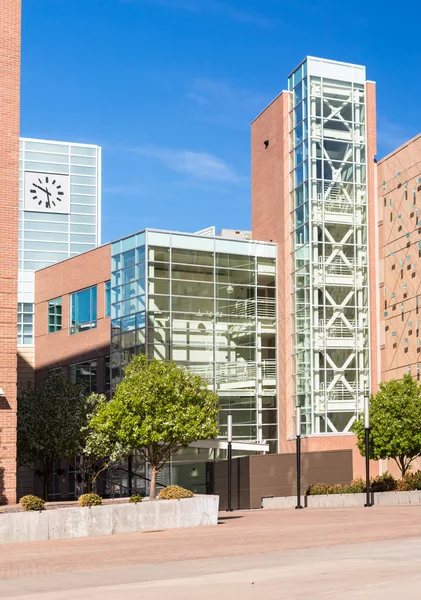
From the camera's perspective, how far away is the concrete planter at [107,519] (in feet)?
83.7

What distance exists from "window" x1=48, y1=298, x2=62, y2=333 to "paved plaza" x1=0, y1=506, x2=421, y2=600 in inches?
1549

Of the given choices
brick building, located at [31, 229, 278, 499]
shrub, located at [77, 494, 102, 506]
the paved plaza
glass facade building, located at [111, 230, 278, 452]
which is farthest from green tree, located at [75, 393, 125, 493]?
the paved plaza

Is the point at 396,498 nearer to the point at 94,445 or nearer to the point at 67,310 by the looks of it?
the point at 94,445

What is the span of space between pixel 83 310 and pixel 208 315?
995 cm

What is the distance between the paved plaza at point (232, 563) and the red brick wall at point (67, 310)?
3384 centimetres

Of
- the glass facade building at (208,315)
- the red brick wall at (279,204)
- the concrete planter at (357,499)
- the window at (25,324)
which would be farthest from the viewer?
the window at (25,324)

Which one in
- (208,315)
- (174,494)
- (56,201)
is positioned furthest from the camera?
(56,201)

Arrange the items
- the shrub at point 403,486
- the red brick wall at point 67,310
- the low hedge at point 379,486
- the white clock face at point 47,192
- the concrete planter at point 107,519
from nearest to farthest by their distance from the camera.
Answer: the concrete planter at point 107,519 < the shrub at point 403,486 < the low hedge at point 379,486 < the red brick wall at point 67,310 < the white clock face at point 47,192

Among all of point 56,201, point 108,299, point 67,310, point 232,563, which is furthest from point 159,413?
point 56,201

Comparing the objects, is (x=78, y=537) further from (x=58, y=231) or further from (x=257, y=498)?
(x=58, y=231)

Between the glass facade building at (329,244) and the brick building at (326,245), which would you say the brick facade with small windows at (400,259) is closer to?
the brick building at (326,245)

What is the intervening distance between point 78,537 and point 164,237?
30.8 metres

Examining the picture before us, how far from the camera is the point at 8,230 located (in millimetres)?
35656

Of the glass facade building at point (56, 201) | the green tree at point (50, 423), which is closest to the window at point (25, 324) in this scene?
the glass facade building at point (56, 201)
